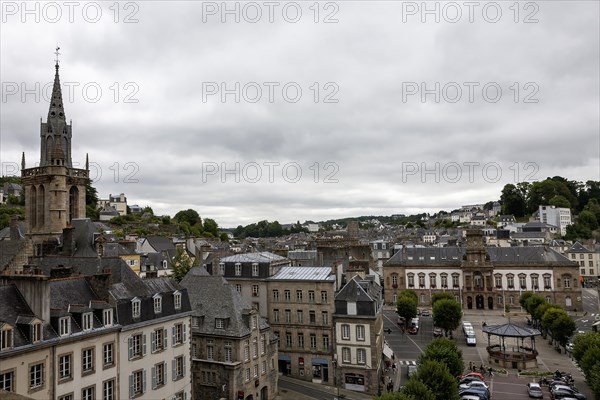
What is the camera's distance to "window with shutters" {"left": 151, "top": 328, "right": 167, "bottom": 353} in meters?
28.5

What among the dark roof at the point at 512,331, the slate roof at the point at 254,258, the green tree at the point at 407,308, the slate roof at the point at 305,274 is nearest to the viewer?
the slate roof at the point at 305,274

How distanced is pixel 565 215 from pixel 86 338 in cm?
16618

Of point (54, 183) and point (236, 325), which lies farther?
point (54, 183)

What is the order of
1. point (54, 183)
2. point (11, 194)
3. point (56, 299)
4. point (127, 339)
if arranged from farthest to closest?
1. point (11, 194)
2. point (54, 183)
3. point (127, 339)
4. point (56, 299)

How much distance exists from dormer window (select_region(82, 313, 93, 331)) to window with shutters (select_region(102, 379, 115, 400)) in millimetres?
3196

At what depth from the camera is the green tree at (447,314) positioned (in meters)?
56.8

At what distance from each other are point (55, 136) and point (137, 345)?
1528 inches

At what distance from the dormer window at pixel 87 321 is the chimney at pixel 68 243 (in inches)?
1018

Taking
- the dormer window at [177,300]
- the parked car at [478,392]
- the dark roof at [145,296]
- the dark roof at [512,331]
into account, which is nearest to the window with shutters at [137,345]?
the dark roof at [145,296]

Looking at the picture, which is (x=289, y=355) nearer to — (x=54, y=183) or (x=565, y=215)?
(x=54, y=183)

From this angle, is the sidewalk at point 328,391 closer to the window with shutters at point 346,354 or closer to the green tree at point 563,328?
the window with shutters at point 346,354

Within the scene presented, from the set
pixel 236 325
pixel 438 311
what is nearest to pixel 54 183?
pixel 236 325

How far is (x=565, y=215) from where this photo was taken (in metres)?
156

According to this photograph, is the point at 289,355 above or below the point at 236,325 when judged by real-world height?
below
